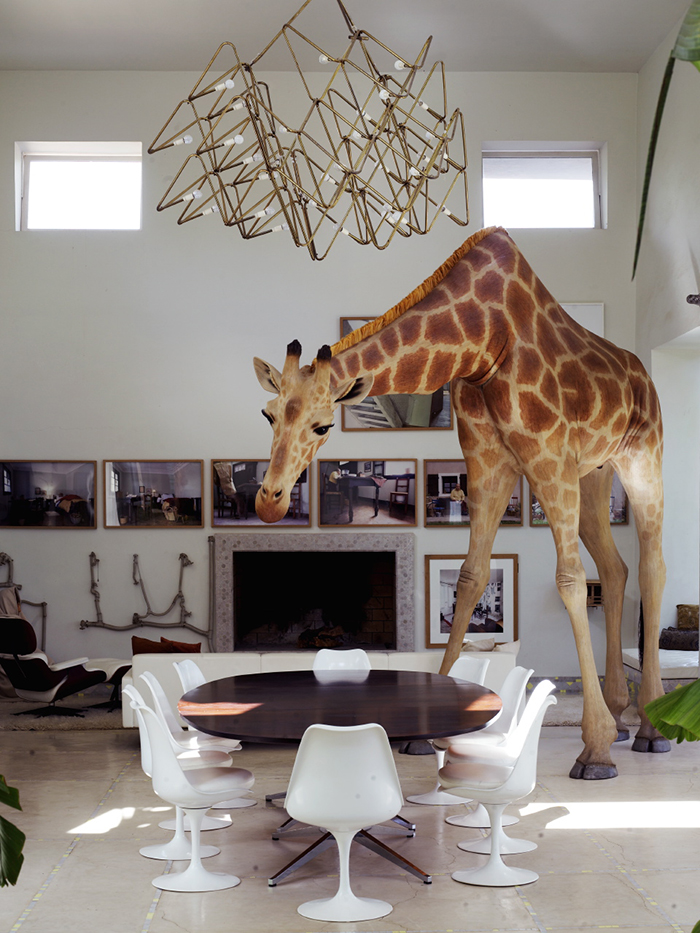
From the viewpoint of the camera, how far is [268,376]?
4.48 m

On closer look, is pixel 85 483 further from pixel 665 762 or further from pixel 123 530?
pixel 665 762

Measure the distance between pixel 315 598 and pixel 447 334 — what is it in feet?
14.3

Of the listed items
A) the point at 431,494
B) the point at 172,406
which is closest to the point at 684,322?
the point at 431,494

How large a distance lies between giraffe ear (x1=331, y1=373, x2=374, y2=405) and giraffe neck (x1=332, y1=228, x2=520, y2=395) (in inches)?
13.0

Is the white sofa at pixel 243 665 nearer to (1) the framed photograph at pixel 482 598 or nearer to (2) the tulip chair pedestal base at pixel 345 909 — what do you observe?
(1) the framed photograph at pixel 482 598

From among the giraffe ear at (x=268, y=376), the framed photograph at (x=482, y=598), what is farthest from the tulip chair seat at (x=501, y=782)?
the framed photograph at (x=482, y=598)

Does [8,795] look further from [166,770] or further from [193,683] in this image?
[193,683]

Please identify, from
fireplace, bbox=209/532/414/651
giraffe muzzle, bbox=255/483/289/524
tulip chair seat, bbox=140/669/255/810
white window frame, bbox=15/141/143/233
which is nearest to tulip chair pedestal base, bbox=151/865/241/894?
tulip chair seat, bbox=140/669/255/810


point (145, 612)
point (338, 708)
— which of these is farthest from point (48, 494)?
A: point (338, 708)

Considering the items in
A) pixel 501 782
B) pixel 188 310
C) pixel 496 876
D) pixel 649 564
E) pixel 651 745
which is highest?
pixel 188 310

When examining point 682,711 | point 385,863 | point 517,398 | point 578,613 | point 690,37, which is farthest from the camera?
point 578,613

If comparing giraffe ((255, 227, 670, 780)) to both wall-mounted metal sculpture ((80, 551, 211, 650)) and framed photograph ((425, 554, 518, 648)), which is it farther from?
wall-mounted metal sculpture ((80, 551, 211, 650))

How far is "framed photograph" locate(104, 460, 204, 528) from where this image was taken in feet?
28.2

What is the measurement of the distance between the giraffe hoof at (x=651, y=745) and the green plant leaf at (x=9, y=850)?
17.9ft
